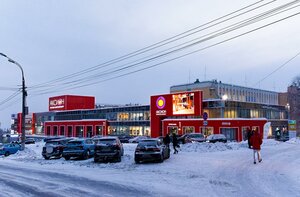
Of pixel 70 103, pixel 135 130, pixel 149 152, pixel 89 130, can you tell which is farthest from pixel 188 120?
pixel 70 103

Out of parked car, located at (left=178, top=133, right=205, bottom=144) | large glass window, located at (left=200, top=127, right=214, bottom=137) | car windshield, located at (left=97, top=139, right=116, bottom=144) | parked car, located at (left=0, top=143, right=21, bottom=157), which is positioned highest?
car windshield, located at (left=97, top=139, right=116, bottom=144)

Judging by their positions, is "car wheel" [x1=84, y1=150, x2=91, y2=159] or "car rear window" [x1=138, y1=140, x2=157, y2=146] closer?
"car rear window" [x1=138, y1=140, x2=157, y2=146]

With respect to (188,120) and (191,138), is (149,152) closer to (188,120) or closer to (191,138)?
(191,138)

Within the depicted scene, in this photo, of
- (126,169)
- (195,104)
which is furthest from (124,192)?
(195,104)

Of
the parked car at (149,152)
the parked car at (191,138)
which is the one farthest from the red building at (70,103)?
the parked car at (149,152)

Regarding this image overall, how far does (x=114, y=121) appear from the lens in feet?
256

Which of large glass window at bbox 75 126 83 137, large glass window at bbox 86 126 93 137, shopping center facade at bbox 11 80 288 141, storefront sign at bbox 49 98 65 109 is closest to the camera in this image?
shopping center facade at bbox 11 80 288 141

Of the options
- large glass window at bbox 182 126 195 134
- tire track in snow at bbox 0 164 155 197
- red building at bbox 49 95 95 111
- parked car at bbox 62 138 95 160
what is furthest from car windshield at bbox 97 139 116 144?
red building at bbox 49 95 95 111

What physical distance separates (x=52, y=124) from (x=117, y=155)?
261 feet

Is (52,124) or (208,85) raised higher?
(208,85)

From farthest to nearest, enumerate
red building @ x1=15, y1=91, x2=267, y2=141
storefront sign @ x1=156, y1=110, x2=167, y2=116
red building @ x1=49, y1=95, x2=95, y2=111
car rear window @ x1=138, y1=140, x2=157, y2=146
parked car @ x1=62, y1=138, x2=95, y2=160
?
red building @ x1=49, y1=95, x2=95, y2=111 < storefront sign @ x1=156, y1=110, x2=167, y2=116 < red building @ x1=15, y1=91, x2=267, y2=141 < parked car @ x1=62, y1=138, x2=95, y2=160 < car rear window @ x1=138, y1=140, x2=157, y2=146

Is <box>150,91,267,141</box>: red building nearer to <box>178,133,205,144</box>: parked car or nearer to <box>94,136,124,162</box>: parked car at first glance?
<box>178,133,205,144</box>: parked car

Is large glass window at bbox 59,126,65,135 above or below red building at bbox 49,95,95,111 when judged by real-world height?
below

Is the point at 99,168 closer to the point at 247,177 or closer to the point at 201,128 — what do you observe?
the point at 247,177
